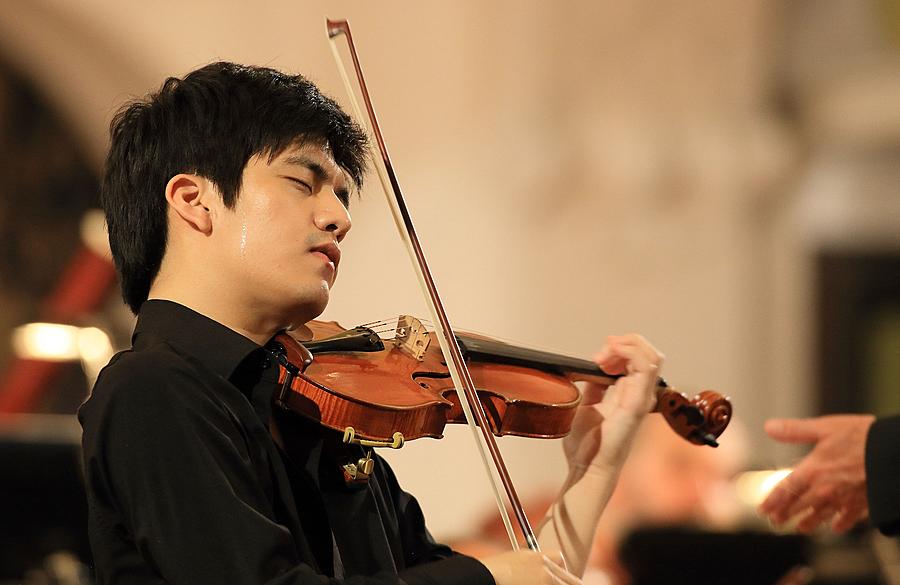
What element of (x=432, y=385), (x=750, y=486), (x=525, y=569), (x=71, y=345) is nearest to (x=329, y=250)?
(x=432, y=385)

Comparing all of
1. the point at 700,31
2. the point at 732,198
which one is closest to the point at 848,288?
the point at 732,198

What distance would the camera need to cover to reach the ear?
1461 mm

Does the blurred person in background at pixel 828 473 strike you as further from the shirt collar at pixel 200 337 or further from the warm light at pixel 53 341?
the warm light at pixel 53 341

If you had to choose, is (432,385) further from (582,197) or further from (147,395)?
(582,197)

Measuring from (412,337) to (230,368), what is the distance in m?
0.40

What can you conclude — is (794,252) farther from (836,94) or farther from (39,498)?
(39,498)

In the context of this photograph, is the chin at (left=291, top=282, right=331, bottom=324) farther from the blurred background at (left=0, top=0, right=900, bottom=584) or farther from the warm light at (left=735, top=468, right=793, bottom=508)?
the warm light at (left=735, top=468, right=793, bottom=508)

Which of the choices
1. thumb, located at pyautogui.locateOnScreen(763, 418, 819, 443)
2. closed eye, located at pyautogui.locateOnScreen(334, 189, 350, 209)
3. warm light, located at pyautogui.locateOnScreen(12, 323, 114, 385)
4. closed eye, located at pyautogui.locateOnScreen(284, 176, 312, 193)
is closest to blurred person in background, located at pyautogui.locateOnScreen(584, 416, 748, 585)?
warm light, located at pyautogui.locateOnScreen(12, 323, 114, 385)

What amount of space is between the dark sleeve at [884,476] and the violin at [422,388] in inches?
16.7

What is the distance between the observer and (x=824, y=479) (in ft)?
7.70

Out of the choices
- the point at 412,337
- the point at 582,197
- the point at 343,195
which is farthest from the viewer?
the point at 582,197

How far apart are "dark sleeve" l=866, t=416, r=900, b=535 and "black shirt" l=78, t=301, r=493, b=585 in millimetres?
1089

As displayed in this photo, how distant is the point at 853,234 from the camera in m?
6.60

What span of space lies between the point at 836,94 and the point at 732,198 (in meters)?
0.81
